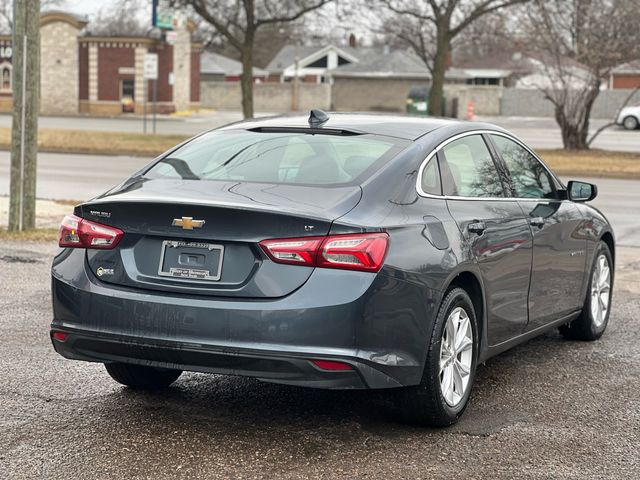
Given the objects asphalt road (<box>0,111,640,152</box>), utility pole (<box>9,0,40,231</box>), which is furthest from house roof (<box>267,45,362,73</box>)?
utility pole (<box>9,0,40,231</box>)

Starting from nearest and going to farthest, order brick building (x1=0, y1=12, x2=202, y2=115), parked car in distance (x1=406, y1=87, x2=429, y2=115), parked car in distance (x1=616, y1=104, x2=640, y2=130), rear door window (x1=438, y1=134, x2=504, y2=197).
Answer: rear door window (x1=438, y1=134, x2=504, y2=197) < parked car in distance (x1=616, y1=104, x2=640, y2=130) < parked car in distance (x1=406, y1=87, x2=429, y2=115) < brick building (x1=0, y1=12, x2=202, y2=115)

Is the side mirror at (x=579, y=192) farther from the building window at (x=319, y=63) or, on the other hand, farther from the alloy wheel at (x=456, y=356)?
the building window at (x=319, y=63)

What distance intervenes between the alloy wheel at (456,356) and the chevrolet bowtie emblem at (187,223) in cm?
129

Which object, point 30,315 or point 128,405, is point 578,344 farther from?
point 30,315

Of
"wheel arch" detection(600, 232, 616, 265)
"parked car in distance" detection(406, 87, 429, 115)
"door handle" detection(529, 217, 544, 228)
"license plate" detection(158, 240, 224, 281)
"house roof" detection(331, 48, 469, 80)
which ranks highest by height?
"house roof" detection(331, 48, 469, 80)

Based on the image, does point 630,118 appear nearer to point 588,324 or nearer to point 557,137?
point 557,137

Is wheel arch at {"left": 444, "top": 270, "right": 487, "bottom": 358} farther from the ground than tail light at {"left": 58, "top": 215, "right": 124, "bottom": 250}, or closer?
closer

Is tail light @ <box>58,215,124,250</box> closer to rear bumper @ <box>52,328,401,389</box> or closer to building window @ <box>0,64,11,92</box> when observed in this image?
rear bumper @ <box>52,328,401,389</box>

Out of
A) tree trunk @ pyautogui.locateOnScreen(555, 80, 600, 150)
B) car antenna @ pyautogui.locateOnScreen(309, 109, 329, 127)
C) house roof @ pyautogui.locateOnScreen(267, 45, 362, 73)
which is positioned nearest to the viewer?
car antenna @ pyautogui.locateOnScreen(309, 109, 329, 127)

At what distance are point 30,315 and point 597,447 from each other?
4414mm

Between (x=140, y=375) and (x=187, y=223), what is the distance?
1.30 m

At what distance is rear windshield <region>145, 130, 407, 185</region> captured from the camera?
5.27 meters

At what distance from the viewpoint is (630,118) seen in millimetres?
51562

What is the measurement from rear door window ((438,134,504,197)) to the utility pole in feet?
21.5
